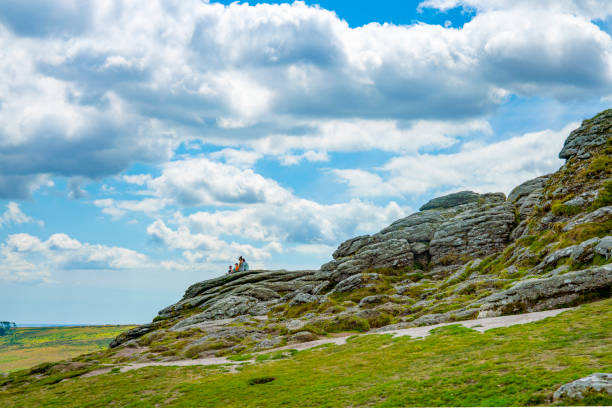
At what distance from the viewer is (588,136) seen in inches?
3125

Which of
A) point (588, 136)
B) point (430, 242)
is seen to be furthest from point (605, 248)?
point (430, 242)

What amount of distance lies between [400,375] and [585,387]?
11.6 metres

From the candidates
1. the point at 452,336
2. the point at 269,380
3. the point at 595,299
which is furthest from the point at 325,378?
the point at 595,299

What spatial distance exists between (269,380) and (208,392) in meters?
4.61

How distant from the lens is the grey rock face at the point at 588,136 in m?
76.1

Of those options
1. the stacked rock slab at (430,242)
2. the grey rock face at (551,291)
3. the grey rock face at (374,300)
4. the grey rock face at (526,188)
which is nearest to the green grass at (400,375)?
the grey rock face at (551,291)

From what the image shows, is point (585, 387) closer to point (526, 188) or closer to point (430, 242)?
point (430, 242)

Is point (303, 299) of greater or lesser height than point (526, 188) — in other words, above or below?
below

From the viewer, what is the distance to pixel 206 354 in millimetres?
51656

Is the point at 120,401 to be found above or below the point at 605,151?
below

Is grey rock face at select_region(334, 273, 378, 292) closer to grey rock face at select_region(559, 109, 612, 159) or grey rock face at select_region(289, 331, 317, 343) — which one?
grey rock face at select_region(289, 331, 317, 343)

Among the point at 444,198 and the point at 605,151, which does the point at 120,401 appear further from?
the point at 444,198

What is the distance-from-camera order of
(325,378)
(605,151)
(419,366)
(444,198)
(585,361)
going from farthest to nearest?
(444,198), (605,151), (325,378), (419,366), (585,361)

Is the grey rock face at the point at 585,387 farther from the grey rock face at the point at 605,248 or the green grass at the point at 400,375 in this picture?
the grey rock face at the point at 605,248
